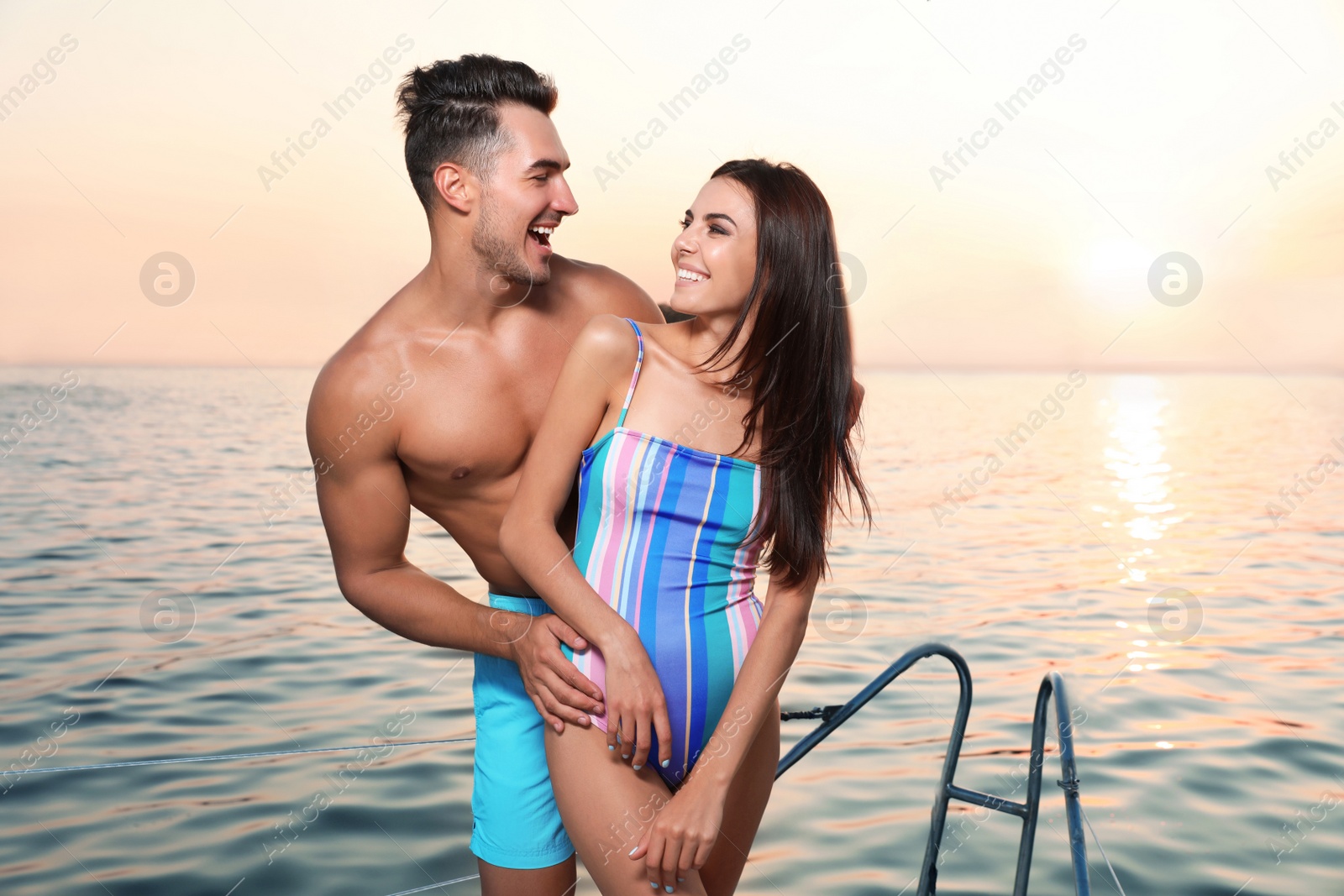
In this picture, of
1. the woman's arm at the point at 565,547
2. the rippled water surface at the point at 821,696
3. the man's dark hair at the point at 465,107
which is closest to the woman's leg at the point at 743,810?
the woman's arm at the point at 565,547

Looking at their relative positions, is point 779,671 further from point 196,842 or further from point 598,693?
point 196,842

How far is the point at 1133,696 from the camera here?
6902 mm

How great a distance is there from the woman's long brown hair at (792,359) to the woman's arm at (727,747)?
0.22ft

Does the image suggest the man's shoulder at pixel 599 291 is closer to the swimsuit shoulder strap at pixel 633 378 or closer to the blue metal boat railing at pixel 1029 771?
the swimsuit shoulder strap at pixel 633 378

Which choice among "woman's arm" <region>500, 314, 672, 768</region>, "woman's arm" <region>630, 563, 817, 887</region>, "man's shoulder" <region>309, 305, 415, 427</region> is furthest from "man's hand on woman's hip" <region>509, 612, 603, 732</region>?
"man's shoulder" <region>309, 305, 415, 427</region>

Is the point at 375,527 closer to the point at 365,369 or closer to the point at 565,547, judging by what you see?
the point at 365,369

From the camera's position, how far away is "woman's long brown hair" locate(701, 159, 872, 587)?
1848mm

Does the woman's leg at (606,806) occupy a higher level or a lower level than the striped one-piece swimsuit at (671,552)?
lower

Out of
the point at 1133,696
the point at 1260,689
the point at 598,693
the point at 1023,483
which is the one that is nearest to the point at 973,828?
the point at 1133,696

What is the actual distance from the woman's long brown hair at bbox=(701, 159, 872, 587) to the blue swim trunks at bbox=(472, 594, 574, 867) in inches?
23.7

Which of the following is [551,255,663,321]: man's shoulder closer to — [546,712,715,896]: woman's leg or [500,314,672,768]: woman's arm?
[500,314,672,768]: woman's arm

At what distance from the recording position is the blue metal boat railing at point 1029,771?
5.03 ft

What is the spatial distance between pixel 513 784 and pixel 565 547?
2.17ft

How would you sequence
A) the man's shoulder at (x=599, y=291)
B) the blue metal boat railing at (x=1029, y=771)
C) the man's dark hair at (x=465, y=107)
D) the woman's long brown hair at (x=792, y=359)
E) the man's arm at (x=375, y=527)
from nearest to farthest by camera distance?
the blue metal boat railing at (x=1029, y=771), the woman's long brown hair at (x=792, y=359), the man's arm at (x=375, y=527), the man's dark hair at (x=465, y=107), the man's shoulder at (x=599, y=291)
